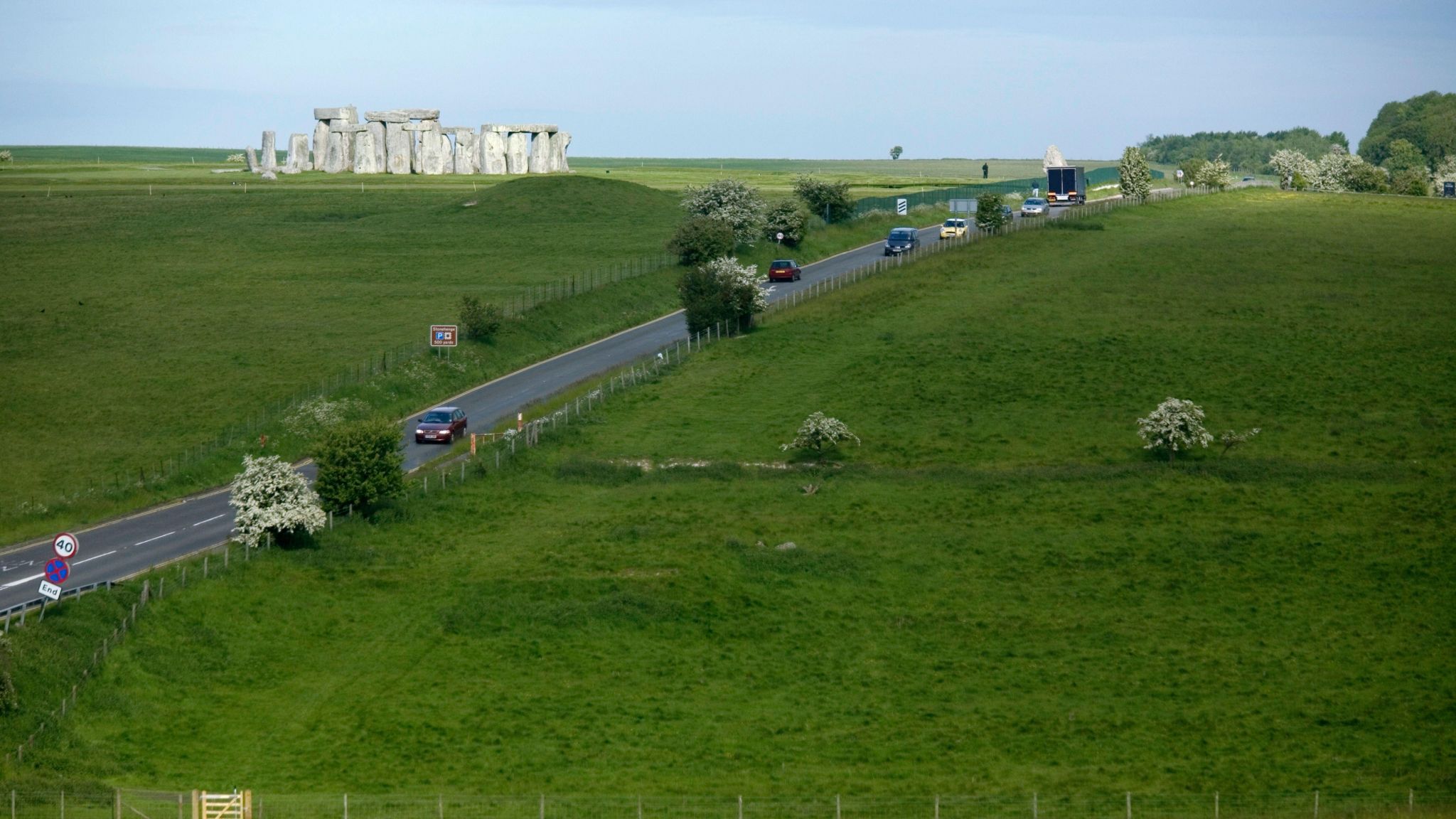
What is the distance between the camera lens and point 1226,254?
111m

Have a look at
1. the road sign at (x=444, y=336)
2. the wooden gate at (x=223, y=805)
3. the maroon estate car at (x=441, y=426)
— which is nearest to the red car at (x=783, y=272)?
the road sign at (x=444, y=336)

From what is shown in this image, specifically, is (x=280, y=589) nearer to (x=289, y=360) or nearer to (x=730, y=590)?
(x=730, y=590)

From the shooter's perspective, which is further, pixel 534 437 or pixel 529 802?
pixel 534 437

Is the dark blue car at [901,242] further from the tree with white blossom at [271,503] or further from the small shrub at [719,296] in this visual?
the tree with white blossom at [271,503]

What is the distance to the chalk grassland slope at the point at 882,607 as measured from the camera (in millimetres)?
43156

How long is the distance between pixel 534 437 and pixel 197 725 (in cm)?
2923

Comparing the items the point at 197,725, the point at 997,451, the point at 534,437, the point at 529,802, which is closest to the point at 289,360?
the point at 534,437

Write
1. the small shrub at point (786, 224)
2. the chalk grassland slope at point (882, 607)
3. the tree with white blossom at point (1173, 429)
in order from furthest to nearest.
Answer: the small shrub at point (786, 224), the tree with white blossom at point (1173, 429), the chalk grassland slope at point (882, 607)

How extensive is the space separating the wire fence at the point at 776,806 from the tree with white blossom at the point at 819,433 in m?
30.4

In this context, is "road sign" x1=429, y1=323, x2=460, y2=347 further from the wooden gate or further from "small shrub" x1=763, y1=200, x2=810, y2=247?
the wooden gate

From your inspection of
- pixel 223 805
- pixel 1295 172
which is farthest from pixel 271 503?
pixel 1295 172

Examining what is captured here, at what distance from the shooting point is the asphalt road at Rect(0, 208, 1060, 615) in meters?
54.1

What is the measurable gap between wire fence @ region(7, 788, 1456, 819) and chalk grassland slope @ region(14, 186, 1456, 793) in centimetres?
91

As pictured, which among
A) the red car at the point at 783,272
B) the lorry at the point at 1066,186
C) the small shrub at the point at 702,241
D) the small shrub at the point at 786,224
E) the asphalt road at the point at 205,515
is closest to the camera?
the asphalt road at the point at 205,515
